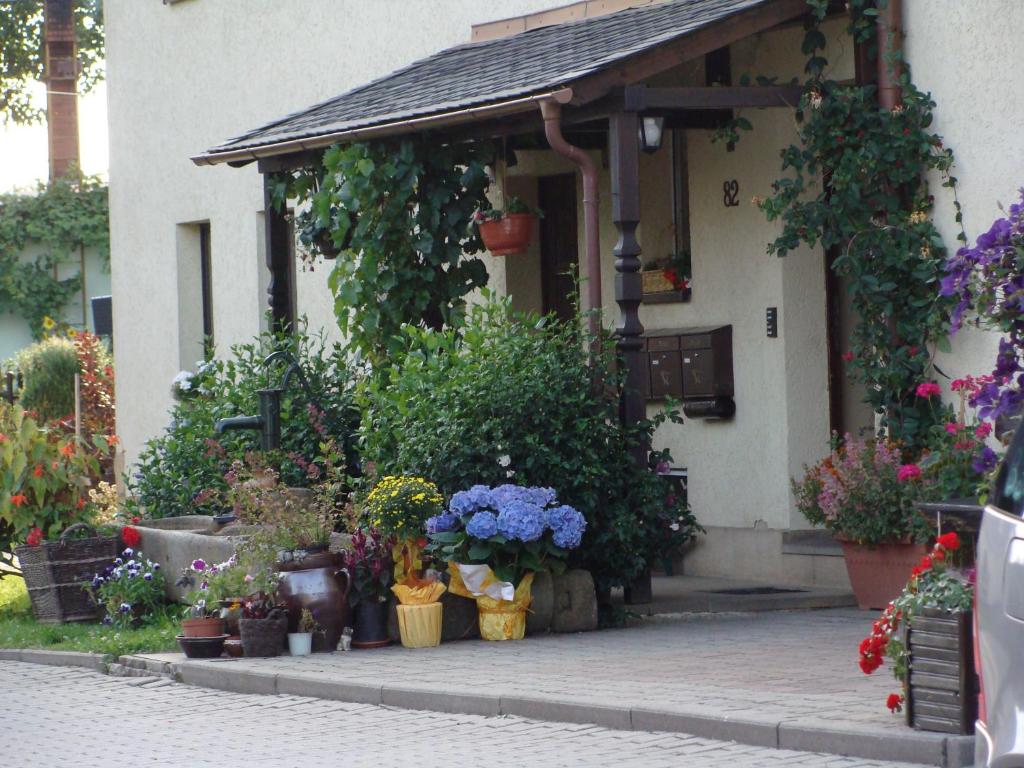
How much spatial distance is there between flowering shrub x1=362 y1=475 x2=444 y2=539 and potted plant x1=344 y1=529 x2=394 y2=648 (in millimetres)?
142

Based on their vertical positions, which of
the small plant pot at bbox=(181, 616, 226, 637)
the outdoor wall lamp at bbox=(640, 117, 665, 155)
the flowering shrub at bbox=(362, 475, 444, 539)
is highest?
the outdoor wall lamp at bbox=(640, 117, 665, 155)

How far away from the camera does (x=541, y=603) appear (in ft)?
34.0

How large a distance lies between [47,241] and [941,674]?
3269 centimetres

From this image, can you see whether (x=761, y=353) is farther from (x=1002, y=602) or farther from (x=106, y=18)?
(x=106, y=18)

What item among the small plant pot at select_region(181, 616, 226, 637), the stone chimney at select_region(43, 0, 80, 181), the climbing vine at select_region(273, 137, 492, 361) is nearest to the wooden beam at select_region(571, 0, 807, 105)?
the climbing vine at select_region(273, 137, 492, 361)

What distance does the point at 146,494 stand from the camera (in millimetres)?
13781

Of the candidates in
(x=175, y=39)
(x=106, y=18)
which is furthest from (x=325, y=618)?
(x=106, y=18)

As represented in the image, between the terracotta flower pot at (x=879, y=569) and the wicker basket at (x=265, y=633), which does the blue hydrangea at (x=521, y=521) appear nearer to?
the wicker basket at (x=265, y=633)

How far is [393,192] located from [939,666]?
264 inches

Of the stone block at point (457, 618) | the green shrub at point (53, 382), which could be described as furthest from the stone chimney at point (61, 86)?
the stone block at point (457, 618)

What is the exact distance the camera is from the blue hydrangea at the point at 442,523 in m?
10.1

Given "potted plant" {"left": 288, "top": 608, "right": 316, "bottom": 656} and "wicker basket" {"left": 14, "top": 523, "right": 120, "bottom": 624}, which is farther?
"wicker basket" {"left": 14, "top": 523, "right": 120, "bottom": 624}

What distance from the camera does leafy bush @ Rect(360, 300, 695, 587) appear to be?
1039cm

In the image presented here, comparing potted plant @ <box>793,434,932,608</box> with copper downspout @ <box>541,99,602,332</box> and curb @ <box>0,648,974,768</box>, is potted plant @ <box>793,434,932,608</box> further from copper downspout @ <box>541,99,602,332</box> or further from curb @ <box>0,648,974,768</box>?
curb @ <box>0,648,974,768</box>
